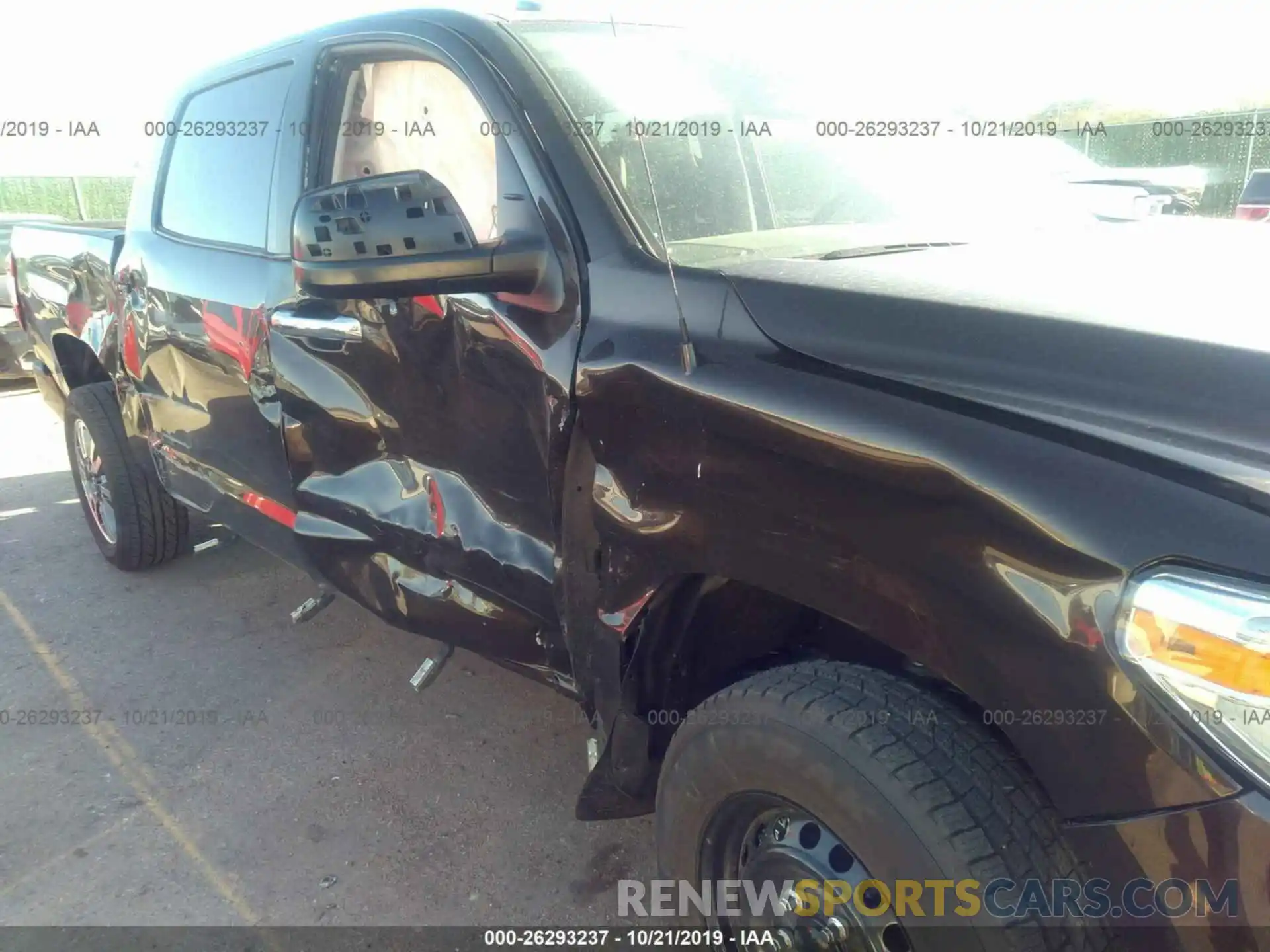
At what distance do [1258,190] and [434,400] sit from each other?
788cm

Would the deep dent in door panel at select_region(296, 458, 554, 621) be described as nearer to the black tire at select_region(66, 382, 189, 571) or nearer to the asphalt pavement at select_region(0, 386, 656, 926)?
the asphalt pavement at select_region(0, 386, 656, 926)

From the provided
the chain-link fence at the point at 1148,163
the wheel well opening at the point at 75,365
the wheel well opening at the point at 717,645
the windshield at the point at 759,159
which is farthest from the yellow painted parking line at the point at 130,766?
the chain-link fence at the point at 1148,163

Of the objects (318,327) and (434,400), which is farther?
(318,327)

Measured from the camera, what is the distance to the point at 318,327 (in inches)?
103

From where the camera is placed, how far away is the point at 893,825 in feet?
4.75

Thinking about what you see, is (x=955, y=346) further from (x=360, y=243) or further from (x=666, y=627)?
(x=360, y=243)

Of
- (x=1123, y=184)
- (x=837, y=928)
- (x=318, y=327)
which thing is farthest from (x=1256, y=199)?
(x=837, y=928)

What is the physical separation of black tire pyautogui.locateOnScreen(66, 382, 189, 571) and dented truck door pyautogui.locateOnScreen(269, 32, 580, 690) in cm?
178

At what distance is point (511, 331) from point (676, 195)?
42cm

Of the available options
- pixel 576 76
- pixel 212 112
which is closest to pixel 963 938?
pixel 576 76

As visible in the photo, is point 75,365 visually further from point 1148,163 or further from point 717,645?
point 1148,163

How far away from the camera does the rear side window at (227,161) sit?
2936 mm

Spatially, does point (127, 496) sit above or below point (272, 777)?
above

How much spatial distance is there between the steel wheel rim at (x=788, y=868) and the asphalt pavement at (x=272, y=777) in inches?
27.7
